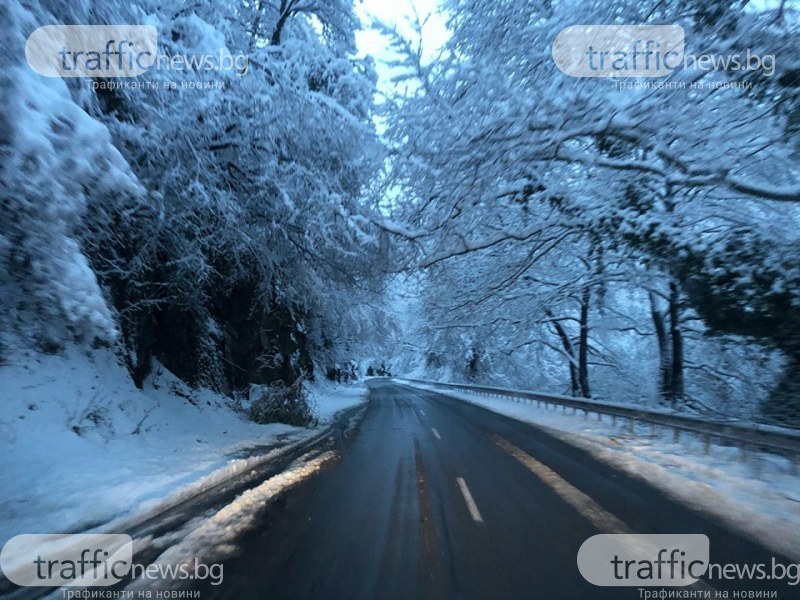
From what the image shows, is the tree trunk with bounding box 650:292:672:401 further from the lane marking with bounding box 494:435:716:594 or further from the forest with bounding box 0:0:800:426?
the lane marking with bounding box 494:435:716:594

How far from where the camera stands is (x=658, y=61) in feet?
30.0

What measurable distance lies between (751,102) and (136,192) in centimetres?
1011

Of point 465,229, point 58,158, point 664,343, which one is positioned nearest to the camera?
point 58,158

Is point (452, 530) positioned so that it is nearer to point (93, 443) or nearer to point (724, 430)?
point (724, 430)

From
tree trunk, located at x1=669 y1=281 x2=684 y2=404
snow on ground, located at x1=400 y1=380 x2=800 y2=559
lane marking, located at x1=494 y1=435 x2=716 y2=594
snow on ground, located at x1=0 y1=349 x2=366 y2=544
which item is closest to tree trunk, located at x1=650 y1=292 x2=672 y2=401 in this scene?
tree trunk, located at x1=669 y1=281 x2=684 y2=404

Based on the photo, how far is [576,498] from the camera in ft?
23.8

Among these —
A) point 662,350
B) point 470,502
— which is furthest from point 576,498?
point 662,350

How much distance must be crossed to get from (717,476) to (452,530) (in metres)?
5.02

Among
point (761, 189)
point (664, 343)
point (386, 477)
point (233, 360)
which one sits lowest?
point (386, 477)

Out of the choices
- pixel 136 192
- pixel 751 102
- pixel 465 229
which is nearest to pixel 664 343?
pixel 465 229

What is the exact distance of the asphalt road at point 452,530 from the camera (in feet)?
14.9

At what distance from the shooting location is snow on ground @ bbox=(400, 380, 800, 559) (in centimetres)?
599

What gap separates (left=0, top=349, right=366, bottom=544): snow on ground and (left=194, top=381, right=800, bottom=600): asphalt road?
2.11 metres

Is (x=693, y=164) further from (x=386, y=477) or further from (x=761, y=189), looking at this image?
(x=386, y=477)
